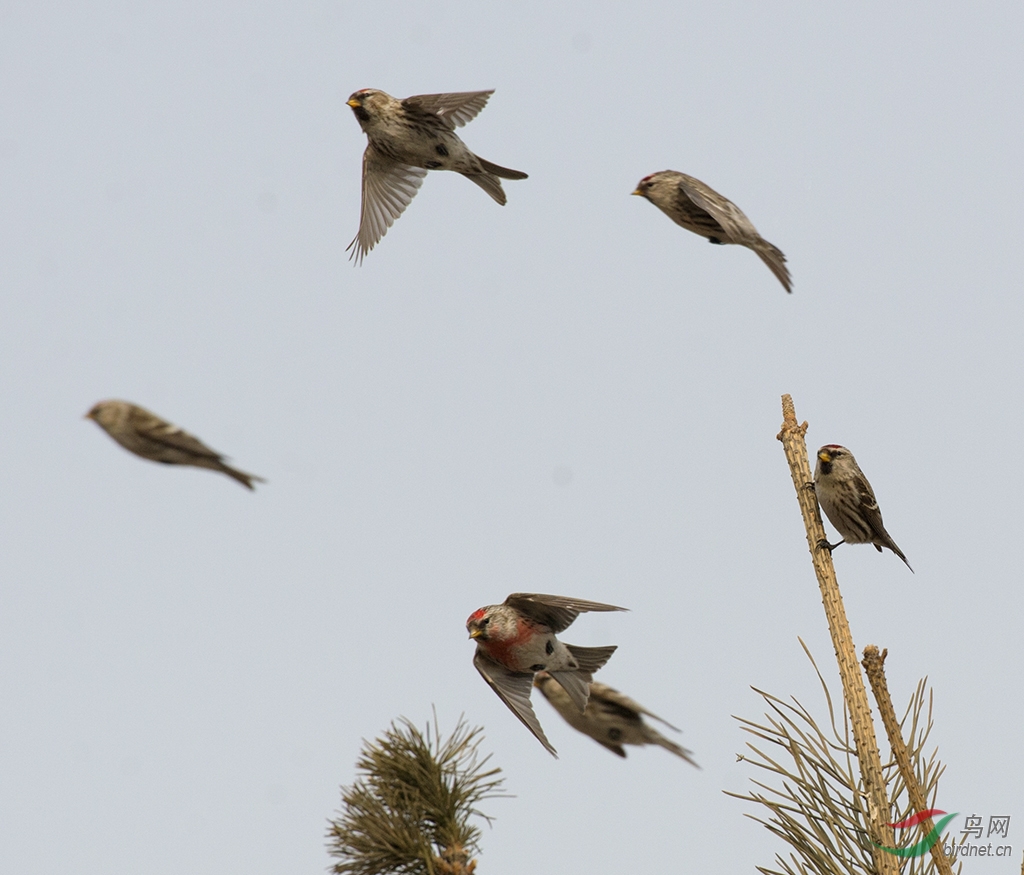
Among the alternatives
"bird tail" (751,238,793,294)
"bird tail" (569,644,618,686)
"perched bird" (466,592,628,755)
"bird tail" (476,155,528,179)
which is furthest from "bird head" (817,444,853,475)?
"bird tail" (476,155,528,179)

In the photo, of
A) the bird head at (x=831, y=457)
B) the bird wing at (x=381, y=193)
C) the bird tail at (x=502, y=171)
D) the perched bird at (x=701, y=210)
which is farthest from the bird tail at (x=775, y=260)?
the bird wing at (x=381, y=193)

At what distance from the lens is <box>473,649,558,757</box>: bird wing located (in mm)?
5566

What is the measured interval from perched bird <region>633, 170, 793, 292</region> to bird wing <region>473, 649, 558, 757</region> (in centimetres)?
232

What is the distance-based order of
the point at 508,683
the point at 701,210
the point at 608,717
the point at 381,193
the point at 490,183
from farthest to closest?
the point at 381,193
the point at 490,183
the point at 608,717
the point at 701,210
the point at 508,683

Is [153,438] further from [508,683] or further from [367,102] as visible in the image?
[367,102]

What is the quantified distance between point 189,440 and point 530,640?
3.89 m

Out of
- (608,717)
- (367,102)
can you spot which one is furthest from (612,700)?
(367,102)

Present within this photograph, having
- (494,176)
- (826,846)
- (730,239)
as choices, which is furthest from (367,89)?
(826,846)

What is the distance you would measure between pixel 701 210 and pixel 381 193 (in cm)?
286

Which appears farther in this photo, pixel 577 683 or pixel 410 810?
pixel 577 683

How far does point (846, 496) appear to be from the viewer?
497 cm

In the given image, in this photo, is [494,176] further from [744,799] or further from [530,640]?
[744,799]

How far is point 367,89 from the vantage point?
22.9 ft

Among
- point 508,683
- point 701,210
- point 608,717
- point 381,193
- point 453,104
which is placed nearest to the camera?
point 508,683
